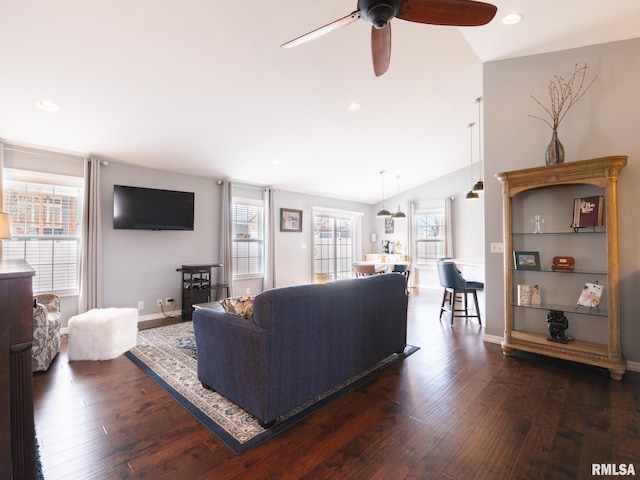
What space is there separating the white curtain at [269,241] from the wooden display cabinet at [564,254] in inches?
169

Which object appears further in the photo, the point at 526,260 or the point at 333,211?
the point at 333,211

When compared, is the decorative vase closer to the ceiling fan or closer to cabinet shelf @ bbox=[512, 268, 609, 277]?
cabinet shelf @ bbox=[512, 268, 609, 277]

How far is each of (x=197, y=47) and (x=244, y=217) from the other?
3657mm

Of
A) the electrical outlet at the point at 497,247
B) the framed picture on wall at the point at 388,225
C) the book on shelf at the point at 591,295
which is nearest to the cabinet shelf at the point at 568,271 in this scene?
the book on shelf at the point at 591,295

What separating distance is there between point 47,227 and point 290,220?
4.11m

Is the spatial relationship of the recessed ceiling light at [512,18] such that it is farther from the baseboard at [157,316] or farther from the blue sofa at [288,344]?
the baseboard at [157,316]

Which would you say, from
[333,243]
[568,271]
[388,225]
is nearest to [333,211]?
[333,243]

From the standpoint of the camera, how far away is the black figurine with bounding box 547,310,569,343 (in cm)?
297

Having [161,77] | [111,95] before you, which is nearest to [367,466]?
[161,77]

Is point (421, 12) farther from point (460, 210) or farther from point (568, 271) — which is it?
point (460, 210)

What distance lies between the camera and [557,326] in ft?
9.80

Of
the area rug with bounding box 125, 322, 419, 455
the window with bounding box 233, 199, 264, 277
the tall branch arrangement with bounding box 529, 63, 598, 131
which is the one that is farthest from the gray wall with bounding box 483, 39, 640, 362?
the window with bounding box 233, 199, 264, 277

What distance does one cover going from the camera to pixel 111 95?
10.0ft

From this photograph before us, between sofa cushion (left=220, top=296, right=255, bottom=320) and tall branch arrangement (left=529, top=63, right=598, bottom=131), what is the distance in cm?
341
